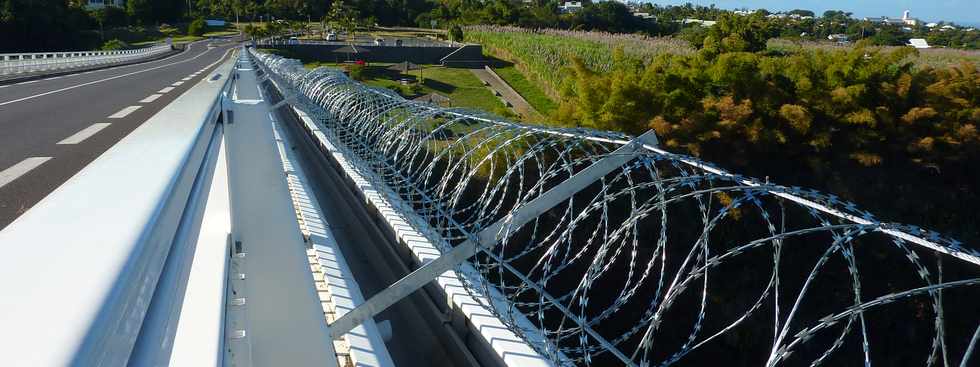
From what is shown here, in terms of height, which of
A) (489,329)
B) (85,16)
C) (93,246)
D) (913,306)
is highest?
(85,16)

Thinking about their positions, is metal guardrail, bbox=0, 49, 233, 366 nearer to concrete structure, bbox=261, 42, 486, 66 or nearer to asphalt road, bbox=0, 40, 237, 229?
asphalt road, bbox=0, 40, 237, 229

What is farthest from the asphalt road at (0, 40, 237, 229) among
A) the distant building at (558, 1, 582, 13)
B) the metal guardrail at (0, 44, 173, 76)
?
the distant building at (558, 1, 582, 13)

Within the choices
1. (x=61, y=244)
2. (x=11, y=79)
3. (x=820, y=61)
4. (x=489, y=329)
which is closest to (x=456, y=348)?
(x=489, y=329)

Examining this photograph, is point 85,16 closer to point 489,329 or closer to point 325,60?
point 325,60

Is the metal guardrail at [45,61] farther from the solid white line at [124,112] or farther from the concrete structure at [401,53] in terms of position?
the concrete structure at [401,53]

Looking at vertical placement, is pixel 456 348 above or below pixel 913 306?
above

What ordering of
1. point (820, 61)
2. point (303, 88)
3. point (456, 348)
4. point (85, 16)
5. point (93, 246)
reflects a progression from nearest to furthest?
point (93, 246), point (456, 348), point (303, 88), point (820, 61), point (85, 16)

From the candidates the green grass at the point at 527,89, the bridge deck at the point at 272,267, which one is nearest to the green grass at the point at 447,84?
the green grass at the point at 527,89
